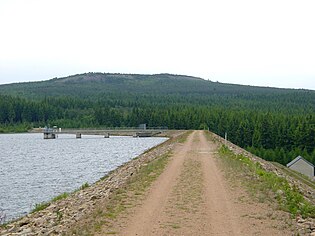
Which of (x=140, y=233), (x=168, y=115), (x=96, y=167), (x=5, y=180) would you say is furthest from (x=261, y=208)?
(x=168, y=115)

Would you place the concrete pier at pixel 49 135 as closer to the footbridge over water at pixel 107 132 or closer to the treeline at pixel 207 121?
the footbridge over water at pixel 107 132

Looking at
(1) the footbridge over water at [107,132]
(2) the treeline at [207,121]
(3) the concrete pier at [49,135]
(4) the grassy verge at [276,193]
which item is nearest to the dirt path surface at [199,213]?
(4) the grassy verge at [276,193]

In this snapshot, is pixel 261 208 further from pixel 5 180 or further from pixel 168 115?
pixel 168 115

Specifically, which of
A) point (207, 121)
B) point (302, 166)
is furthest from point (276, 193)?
point (207, 121)

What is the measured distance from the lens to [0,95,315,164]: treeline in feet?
266

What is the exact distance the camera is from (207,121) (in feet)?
411

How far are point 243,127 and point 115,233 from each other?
8131cm

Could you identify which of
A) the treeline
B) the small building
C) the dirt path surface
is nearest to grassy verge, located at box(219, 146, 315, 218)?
the dirt path surface

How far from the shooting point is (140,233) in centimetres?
1238

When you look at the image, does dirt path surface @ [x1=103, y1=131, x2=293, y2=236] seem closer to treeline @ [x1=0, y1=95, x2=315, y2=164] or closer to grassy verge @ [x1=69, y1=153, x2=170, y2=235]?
grassy verge @ [x1=69, y1=153, x2=170, y2=235]

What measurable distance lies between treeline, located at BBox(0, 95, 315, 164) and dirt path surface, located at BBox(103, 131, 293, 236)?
177 feet

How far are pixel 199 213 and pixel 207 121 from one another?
110975 mm

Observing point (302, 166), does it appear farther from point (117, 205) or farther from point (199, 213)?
point (199, 213)

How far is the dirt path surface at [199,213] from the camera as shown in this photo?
12758mm
